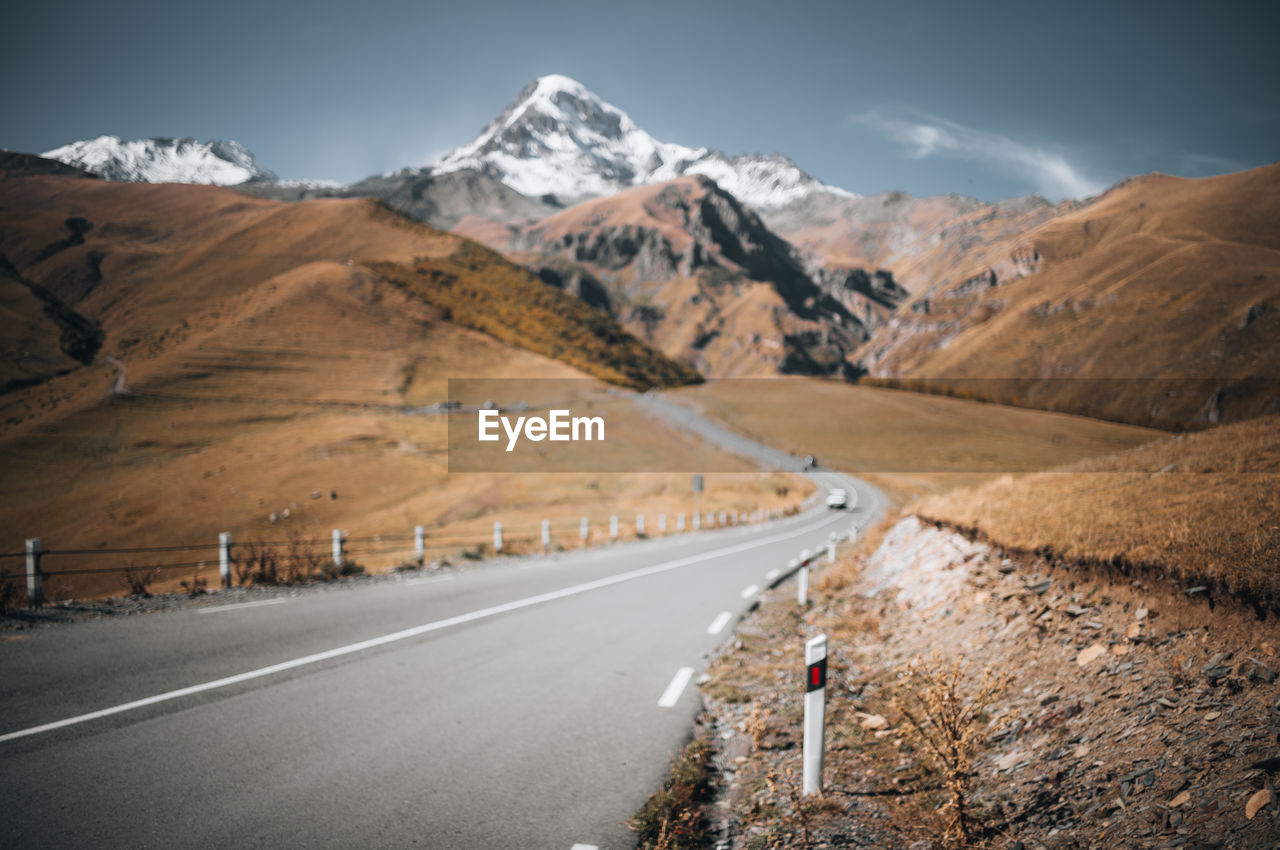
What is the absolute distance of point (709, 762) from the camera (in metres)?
4.76

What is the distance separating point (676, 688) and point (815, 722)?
111 inches

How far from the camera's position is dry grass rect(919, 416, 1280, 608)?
4.11 m

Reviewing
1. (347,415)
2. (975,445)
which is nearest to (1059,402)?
(975,445)

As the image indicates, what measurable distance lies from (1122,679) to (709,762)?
297 centimetres

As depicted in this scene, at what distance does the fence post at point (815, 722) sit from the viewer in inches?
152

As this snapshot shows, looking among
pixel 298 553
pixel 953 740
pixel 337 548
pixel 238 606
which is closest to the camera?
pixel 953 740

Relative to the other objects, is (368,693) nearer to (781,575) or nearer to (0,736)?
(0,736)

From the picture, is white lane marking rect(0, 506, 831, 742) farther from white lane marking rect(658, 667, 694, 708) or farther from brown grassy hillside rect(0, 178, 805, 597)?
brown grassy hillside rect(0, 178, 805, 597)

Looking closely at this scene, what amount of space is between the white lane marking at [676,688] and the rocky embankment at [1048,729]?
0.28 m

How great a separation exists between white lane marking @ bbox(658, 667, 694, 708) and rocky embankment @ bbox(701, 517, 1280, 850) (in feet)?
0.92

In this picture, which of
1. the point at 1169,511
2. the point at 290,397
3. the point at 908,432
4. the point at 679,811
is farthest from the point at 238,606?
the point at 908,432

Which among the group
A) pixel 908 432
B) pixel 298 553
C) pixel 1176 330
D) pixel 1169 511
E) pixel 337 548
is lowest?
pixel 298 553

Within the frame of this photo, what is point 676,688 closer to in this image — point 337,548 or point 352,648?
point 352,648

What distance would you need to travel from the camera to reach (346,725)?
514cm
